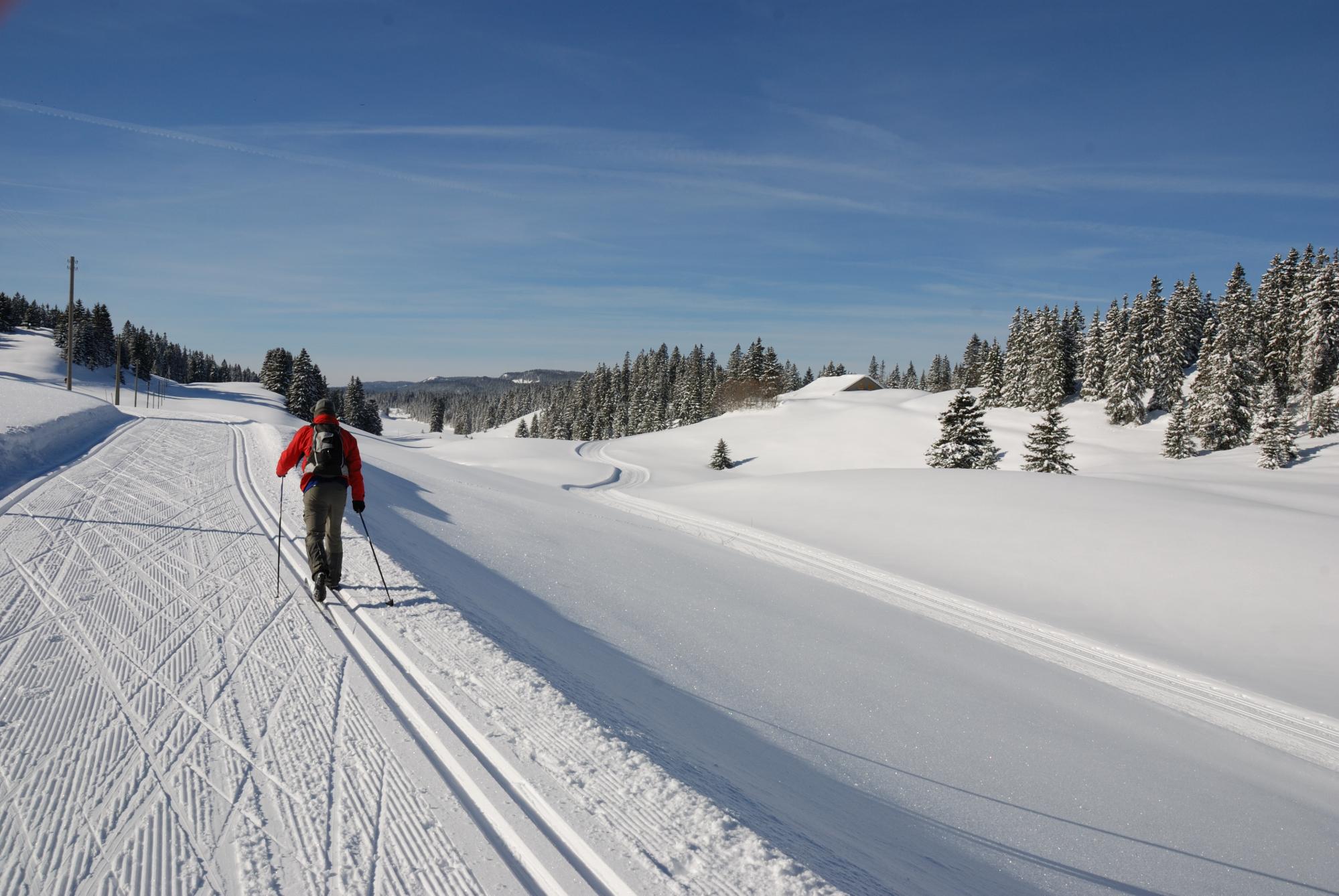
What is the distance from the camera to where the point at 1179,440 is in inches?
1531

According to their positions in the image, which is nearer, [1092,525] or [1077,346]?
[1092,525]

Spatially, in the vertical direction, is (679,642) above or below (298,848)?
below

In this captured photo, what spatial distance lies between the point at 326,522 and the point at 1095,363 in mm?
64137

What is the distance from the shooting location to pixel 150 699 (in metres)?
3.82

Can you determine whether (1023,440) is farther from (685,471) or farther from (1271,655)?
(1271,655)

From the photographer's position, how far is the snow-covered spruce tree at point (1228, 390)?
127ft

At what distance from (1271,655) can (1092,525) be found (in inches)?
220

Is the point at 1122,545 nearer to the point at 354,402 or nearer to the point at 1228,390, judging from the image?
the point at 1228,390

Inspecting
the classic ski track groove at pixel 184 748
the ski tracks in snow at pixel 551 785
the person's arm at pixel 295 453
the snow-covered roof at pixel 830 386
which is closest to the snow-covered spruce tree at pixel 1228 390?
the snow-covered roof at pixel 830 386

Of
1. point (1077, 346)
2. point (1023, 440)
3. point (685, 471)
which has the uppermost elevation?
point (1077, 346)

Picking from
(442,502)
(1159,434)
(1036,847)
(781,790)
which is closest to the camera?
(781,790)

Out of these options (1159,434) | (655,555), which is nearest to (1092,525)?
(655,555)

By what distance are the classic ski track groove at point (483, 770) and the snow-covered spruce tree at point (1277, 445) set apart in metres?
43.1

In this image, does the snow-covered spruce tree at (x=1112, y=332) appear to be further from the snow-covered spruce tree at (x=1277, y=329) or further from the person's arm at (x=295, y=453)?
the person's arm at (x=295, y=453)
